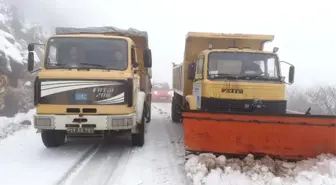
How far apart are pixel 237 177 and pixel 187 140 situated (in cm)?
136

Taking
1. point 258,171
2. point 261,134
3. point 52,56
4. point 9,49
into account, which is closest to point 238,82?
point 261,134

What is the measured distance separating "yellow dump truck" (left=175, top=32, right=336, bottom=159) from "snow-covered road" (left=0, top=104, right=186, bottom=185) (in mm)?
920

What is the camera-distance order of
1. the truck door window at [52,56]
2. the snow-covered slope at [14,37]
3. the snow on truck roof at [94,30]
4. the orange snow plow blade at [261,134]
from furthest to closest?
the snow-covered slope at [14,37], the snow on truck roof at [94,30], the truck door window at [52,56], the orange snow plow blade at [261,134]

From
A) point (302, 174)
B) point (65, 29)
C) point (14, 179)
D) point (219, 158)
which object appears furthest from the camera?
point (65, 29)

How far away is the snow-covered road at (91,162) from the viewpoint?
584 centimetres

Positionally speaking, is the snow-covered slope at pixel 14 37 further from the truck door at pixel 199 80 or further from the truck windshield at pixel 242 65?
the truck windshield at pixel 242 65

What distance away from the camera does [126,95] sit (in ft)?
24.4

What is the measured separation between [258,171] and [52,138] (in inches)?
Result: 185

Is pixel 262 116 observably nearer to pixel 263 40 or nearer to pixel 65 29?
pixel 263 40

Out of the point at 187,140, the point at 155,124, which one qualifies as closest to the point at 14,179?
the point at 187,140

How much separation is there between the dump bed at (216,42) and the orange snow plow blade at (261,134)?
14.3 feet

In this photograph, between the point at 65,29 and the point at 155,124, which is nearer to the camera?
the point at 65,29

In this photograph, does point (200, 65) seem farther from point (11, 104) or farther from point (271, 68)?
point (11, 104)

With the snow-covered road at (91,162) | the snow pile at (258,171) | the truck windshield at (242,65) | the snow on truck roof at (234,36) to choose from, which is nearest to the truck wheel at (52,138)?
the snow-covered road at (91,162)
